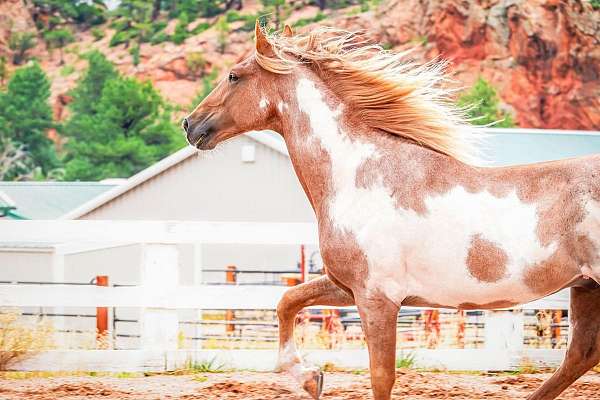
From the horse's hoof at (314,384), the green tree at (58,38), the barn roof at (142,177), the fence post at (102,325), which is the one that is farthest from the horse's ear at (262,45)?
the green tree at (58,38)

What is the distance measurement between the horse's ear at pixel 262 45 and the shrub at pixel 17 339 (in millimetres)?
3097

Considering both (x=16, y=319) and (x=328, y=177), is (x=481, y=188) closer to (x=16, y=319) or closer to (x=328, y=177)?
(x=328, y=177)

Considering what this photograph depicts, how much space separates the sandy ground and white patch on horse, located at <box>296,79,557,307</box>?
1.48 metres

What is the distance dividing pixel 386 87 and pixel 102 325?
649 centimetres

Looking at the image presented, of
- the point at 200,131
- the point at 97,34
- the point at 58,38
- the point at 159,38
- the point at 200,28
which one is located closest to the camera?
the point at 200,131

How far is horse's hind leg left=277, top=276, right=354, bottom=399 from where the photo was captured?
16.6ft

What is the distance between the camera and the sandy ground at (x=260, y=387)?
18.5ft

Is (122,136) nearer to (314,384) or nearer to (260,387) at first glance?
(260,387)

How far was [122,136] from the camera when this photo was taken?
56375mm

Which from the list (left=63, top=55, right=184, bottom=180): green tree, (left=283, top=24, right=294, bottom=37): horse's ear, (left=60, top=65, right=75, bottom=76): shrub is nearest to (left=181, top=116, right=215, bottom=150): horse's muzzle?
(left=283, top=24, right=294, bottom=37): horse's ear

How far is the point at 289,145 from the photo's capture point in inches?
196

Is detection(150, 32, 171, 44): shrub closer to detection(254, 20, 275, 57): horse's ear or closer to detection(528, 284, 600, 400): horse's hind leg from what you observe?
detection(254, 20, 275, 57): horse's ear

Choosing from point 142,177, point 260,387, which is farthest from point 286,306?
point 142,177

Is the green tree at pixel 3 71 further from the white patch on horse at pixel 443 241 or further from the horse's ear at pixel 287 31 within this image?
the white patch on horse at pixel 443 241
